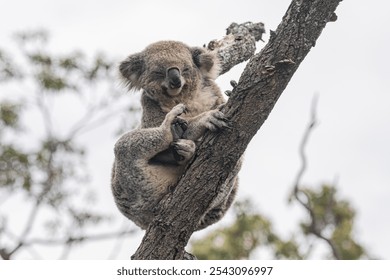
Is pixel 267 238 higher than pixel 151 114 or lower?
lower

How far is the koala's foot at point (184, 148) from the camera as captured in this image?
6453 millimetres

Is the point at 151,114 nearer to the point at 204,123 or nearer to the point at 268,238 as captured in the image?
Answer: the point at 204,123

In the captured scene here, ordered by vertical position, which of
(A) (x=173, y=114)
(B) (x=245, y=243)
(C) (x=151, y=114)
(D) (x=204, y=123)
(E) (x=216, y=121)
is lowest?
(B) (x=245, y=243)

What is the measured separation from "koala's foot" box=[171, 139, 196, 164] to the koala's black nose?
73 cm

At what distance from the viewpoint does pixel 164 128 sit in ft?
22.2

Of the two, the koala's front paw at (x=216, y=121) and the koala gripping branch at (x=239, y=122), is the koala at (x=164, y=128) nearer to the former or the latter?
the koala's front paw at (x=216, y=121)

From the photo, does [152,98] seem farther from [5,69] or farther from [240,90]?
[5,69]

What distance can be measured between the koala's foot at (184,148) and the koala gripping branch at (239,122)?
0.27 meters

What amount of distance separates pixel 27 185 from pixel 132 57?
9.55 m

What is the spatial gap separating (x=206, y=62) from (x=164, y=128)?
121cm

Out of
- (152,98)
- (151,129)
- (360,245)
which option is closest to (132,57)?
(152,98)

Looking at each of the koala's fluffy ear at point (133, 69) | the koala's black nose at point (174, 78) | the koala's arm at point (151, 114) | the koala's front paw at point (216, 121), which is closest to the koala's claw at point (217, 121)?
the koala's front paw at point (216, 121)

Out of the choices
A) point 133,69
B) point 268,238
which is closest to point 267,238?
point 268,238

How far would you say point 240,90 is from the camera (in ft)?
19.6
